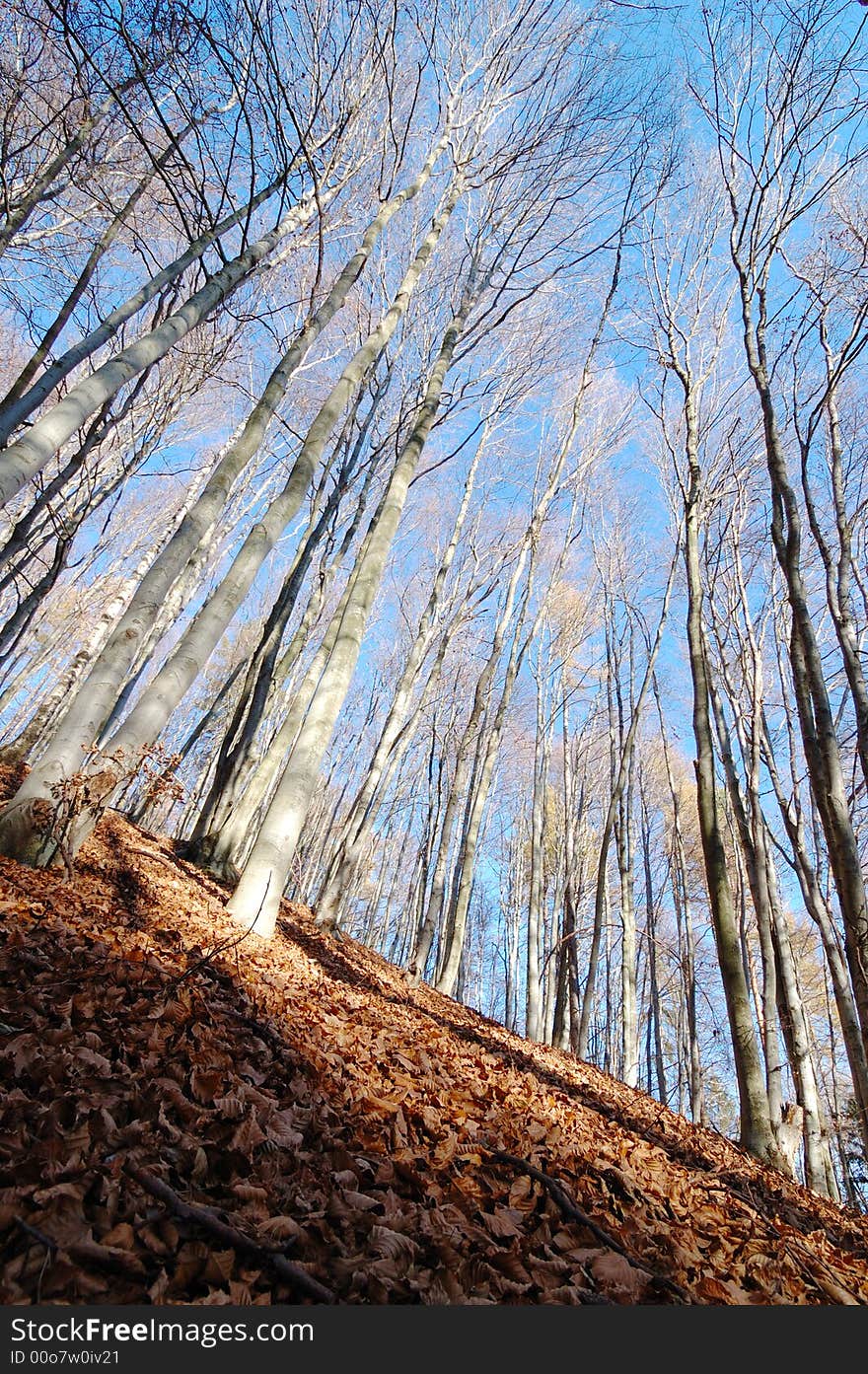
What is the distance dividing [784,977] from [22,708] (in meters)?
23.7

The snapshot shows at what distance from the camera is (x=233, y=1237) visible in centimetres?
128

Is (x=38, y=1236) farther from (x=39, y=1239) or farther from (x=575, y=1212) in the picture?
(x=575, y=1212)

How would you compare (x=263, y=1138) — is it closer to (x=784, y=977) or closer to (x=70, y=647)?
(x=784, y=977)

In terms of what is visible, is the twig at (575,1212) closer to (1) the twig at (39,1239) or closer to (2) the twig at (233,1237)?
(2) the twig at (233,1237)

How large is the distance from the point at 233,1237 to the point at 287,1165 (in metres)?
0.39

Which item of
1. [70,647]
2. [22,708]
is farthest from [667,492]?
[22,708]

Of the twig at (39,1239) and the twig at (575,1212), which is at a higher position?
the twig at (575,1212)

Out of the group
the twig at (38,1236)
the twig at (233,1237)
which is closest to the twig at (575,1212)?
the twig at (233,1237)

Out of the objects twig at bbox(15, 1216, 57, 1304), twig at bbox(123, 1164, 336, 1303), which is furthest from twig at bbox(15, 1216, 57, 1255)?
twig at bbox(123, 1164, 336, 1303)

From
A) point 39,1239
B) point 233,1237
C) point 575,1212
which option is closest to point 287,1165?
point 233,1237

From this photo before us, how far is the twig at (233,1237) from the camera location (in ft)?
4.07

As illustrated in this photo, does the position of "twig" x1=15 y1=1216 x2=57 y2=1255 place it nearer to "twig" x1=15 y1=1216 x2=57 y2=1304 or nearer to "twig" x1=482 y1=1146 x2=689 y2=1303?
"twig" x1=15 y1=1216 x2=57 y2=1304

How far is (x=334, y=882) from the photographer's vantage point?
22.5 feet

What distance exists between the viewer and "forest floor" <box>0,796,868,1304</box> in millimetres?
1253
